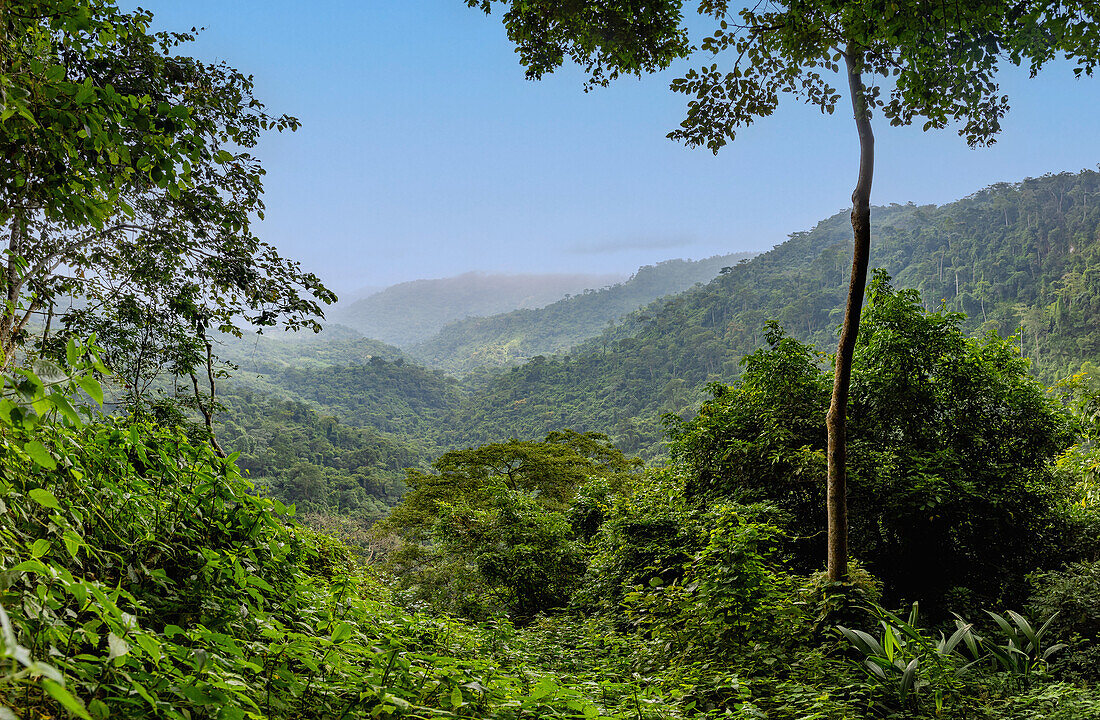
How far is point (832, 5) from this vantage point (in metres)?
2.84

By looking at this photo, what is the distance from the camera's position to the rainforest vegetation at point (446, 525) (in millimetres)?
1389

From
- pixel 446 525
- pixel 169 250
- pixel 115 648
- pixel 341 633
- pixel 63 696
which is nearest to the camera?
pixel 63 696

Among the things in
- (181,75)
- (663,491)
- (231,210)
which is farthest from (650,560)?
(181,75)

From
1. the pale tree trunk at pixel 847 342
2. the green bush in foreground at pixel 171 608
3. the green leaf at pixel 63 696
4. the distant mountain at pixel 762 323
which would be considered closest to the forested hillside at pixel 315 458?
the distant mountain at pixel 762 323

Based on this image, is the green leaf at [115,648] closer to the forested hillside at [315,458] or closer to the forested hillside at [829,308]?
the forested hillside at [315,458]

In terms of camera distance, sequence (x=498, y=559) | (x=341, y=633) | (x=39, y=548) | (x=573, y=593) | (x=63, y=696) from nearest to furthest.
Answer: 1. (x=63, y=696)
2. (x=39, y=548)
3. (x=341, y=633)
4. (x=573, y=593)
5. (x=498, y=559)

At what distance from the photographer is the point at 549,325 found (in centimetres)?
10812

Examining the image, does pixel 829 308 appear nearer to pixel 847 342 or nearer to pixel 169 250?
pixel 847 342

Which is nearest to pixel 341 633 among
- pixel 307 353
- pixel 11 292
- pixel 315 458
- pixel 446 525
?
pixel 11 292

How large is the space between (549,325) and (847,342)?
104539 mm

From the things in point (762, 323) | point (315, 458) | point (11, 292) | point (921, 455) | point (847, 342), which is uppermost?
point (762, 323)

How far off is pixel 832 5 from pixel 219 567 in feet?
12.4

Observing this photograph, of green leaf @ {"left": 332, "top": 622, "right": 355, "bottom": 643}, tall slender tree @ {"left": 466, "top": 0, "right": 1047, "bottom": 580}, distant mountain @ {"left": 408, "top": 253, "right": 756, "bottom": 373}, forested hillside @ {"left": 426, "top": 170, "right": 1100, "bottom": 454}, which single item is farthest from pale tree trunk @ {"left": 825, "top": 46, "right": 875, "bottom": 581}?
distant mountain @ {"left": 408, "top": 253, "right": 756, "bottom": 373}

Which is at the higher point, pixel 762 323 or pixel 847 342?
pixel 762 323
